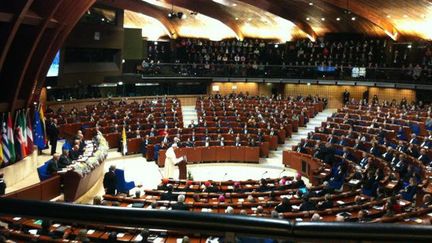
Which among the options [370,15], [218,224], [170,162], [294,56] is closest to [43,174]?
[170,162]

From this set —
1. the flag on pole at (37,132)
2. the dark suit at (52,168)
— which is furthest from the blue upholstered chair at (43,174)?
the flag on pole at (37,132)

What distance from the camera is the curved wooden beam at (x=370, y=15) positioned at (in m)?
28.5

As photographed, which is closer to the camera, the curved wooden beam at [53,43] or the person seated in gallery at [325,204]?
the person seated in gallery at [325,204]

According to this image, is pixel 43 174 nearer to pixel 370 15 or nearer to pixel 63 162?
pixel 63 162

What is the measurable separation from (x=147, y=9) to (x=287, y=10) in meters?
11.8

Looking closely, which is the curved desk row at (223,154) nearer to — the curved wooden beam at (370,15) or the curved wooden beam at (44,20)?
the curved wooden beam at (44,20)

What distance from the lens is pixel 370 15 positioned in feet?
102

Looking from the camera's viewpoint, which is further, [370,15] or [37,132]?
[370,15]

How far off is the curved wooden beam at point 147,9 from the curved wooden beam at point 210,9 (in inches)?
152

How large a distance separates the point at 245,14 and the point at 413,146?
22.5 m

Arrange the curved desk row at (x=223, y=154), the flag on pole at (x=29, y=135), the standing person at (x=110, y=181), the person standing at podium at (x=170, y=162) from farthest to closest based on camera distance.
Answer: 1. the curved desk row at (x=223, y=154)
2. the person standing at podium at (x=170, y=162)
3. the flag on pole at (x=29, y=135)
4. the standing person at (x=110, y=181)

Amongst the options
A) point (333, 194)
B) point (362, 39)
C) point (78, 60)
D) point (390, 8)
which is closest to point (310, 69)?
point (362, 39)

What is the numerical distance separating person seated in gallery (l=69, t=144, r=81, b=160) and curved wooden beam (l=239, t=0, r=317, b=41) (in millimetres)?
17546

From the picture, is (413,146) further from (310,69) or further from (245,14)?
(245,14)
